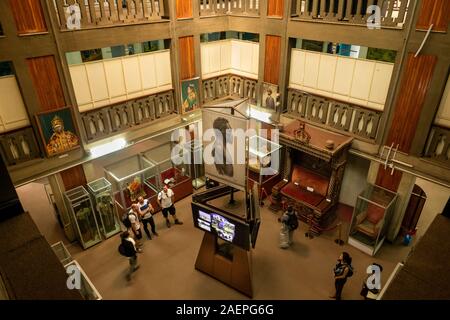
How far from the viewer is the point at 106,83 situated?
416 inches

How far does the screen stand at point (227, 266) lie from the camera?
9.03 meters

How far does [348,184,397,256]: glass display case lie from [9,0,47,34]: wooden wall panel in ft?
36.1

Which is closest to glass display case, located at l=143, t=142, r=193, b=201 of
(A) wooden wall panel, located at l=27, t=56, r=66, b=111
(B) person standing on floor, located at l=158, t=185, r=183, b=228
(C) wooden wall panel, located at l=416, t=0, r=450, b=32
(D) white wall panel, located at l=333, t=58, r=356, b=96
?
(B) person standing on floor, located at l=158, t=185, r=183, b=228

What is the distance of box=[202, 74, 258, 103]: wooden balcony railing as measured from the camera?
13.6 m

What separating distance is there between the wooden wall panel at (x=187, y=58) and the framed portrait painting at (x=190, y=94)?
0.81 feet

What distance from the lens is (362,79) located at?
10.3 metres

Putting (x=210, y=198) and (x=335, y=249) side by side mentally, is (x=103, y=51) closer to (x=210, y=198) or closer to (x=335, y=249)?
(x=210, y=198)

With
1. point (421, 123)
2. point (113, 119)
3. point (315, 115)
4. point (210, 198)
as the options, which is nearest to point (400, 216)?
point (421, 123)

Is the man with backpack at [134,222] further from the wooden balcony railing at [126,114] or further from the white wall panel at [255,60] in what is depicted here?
the white wall panel at [255,60]

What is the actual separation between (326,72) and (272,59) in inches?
88.8

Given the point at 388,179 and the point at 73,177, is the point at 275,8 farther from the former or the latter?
the point at 73,177

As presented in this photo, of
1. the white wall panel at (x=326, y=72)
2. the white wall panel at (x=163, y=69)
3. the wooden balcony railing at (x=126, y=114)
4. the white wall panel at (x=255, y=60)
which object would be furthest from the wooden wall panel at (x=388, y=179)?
the white wall panel at (x=163, y=69)

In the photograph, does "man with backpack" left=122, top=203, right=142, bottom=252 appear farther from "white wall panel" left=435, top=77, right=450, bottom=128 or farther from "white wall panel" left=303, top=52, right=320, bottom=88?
"white wall panel" left=435, top=77, right=450, bottom=128

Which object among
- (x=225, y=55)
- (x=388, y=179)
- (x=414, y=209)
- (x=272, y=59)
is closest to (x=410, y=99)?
(x=388, y=179)
